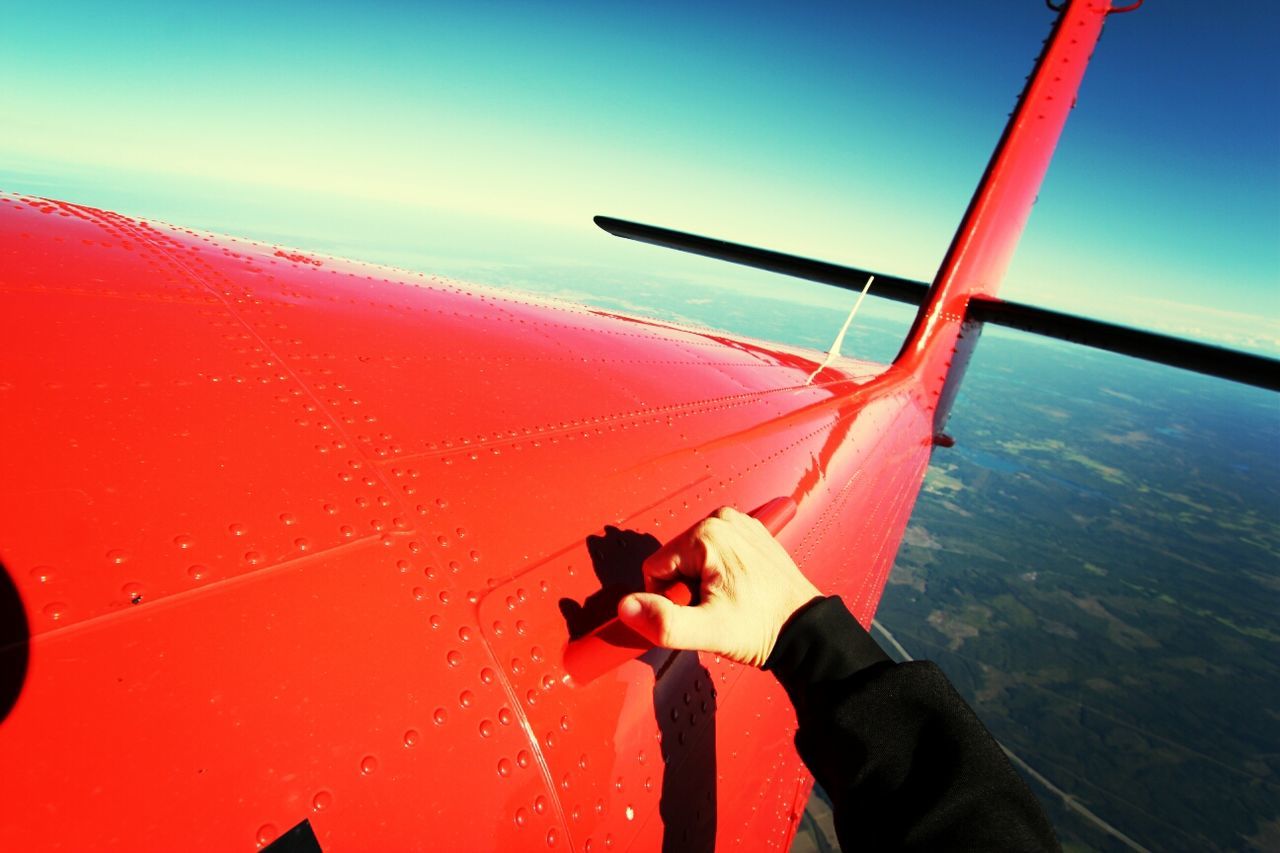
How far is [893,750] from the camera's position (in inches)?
68.7

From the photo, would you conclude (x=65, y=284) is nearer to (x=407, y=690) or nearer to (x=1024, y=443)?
(x=407, y=690)

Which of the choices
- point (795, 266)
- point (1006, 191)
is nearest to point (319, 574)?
point (795, 266)

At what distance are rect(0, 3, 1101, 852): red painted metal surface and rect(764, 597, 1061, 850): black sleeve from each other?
24.8 inches

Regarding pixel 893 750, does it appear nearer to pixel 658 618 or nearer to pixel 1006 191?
pixel 658 618

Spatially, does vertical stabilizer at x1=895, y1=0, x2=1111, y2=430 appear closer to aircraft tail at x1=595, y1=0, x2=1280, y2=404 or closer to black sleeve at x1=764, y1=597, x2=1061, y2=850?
aircraft tail at x1=595, y1=0, x2=1280, y2=404

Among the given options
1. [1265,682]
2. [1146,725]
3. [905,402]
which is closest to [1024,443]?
[1265,682]

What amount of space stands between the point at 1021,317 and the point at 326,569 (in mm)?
8442

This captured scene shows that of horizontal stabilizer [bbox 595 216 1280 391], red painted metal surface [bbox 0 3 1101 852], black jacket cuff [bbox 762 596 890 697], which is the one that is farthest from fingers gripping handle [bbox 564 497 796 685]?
horizontal stabilizer [bbox 595 216 1280 391]

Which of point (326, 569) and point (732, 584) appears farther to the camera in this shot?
point (732, 584)

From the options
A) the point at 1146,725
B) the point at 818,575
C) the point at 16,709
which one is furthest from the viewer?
the point at 1146,725

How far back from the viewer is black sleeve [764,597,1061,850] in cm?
156

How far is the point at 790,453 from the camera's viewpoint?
14.1ft

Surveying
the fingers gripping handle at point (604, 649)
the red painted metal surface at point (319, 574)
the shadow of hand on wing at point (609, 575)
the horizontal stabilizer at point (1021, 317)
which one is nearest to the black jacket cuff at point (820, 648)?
the fingers gripping handle at point (604, 649)

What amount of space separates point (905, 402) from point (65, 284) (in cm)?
827
